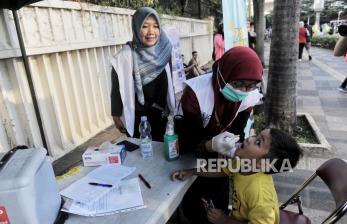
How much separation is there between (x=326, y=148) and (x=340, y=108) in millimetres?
2298

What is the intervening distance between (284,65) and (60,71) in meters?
2.73

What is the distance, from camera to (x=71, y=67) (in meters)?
3.51

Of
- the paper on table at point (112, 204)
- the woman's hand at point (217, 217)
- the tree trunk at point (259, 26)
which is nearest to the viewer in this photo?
the paper on table at point (112, 204)

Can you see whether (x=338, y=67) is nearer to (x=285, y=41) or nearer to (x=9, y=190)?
(x=285, y=41)

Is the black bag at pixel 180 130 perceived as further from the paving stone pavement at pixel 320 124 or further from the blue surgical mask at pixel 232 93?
the paving stone pavement at pixel 320 124

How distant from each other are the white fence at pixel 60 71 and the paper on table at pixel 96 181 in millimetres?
1623

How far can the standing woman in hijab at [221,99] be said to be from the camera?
1.54m

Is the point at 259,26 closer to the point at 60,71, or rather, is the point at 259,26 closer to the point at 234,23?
the point at 234,23

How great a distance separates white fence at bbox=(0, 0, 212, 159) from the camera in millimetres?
2701

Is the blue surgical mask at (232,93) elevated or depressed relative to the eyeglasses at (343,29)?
depressed

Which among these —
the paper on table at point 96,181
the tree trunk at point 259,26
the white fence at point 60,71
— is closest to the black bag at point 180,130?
Result: the paper on table at point 96,181

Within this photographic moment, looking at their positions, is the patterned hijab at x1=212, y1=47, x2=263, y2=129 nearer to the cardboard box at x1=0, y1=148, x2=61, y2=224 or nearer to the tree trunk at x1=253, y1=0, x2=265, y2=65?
the cardboard box at x1=0, y1=148, x2=61, y2=224

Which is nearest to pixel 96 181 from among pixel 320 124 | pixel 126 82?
pixel 126 82

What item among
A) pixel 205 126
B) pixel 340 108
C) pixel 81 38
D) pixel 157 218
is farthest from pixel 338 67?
pixel 157 218
